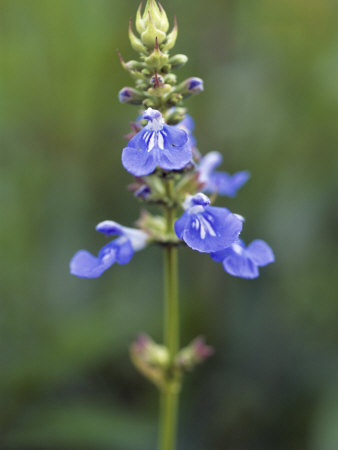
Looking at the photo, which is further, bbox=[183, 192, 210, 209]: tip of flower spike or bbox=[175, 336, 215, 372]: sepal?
bbox=[175, 336, 215, 372]: sepal

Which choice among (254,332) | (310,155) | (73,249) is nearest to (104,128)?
(73,249)

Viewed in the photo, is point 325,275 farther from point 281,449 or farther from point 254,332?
point 281,449

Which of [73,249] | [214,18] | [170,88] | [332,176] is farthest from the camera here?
[214,18]

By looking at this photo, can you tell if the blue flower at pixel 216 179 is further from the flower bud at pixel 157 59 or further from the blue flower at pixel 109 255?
the flower bud at pixel 157 59

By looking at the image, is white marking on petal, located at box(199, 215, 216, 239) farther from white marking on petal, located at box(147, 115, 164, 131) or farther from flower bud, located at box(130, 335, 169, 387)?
flower bud, located at box(130, 335, 169, 387)

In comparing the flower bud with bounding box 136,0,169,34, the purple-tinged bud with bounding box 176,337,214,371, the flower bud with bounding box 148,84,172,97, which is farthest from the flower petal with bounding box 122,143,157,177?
the purple-tinged bud with bounding box 176,337,214,371
